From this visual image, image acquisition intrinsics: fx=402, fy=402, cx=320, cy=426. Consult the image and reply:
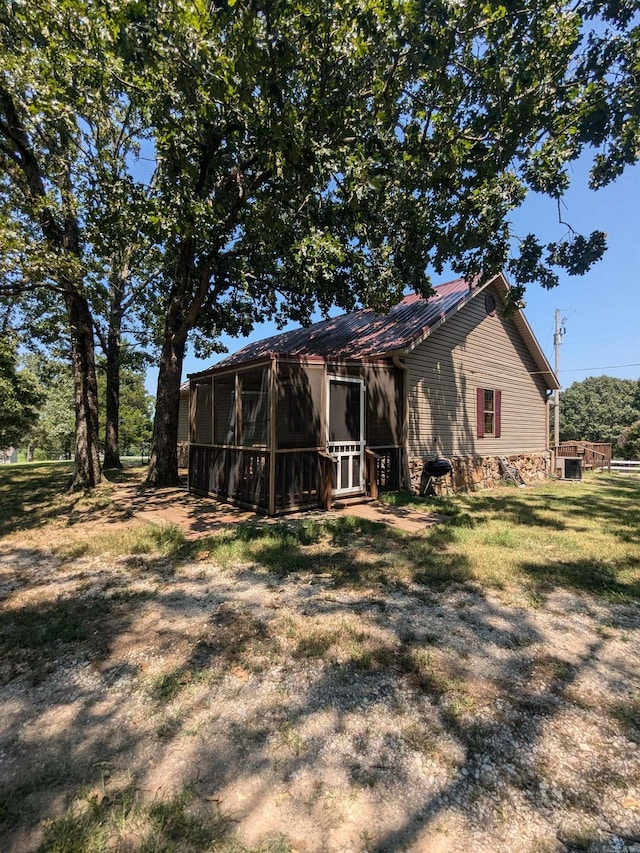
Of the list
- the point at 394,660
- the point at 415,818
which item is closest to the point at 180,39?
the point at 394,660

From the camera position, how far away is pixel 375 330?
1105 cm

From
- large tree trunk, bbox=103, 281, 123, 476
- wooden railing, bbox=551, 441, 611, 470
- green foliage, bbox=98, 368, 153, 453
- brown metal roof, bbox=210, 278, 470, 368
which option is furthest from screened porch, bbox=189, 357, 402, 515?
green foliage, bbox=98, 368, 153, 453

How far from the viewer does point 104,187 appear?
290 inches

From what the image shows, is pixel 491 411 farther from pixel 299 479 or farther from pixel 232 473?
pixel 232 473

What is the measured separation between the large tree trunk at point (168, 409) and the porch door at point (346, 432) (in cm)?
440

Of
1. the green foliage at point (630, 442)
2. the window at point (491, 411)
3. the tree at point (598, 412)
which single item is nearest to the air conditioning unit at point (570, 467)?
the window at point (491, 411)

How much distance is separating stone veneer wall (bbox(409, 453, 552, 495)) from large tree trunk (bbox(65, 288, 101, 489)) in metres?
7.45

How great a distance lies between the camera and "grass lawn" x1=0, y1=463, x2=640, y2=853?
1.62 meters

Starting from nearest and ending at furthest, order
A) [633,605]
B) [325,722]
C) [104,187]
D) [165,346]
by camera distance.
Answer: [325,722]
[633,605]
[104,187]
[165,346]

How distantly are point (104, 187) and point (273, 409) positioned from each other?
521 cm

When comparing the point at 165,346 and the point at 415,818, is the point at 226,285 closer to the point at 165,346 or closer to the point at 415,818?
the point at 165,346

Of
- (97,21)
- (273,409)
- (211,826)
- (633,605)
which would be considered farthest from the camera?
(273,409)

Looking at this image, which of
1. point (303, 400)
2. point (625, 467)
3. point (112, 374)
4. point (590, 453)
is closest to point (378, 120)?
point (303, 400)

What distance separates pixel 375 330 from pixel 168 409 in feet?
19.2
